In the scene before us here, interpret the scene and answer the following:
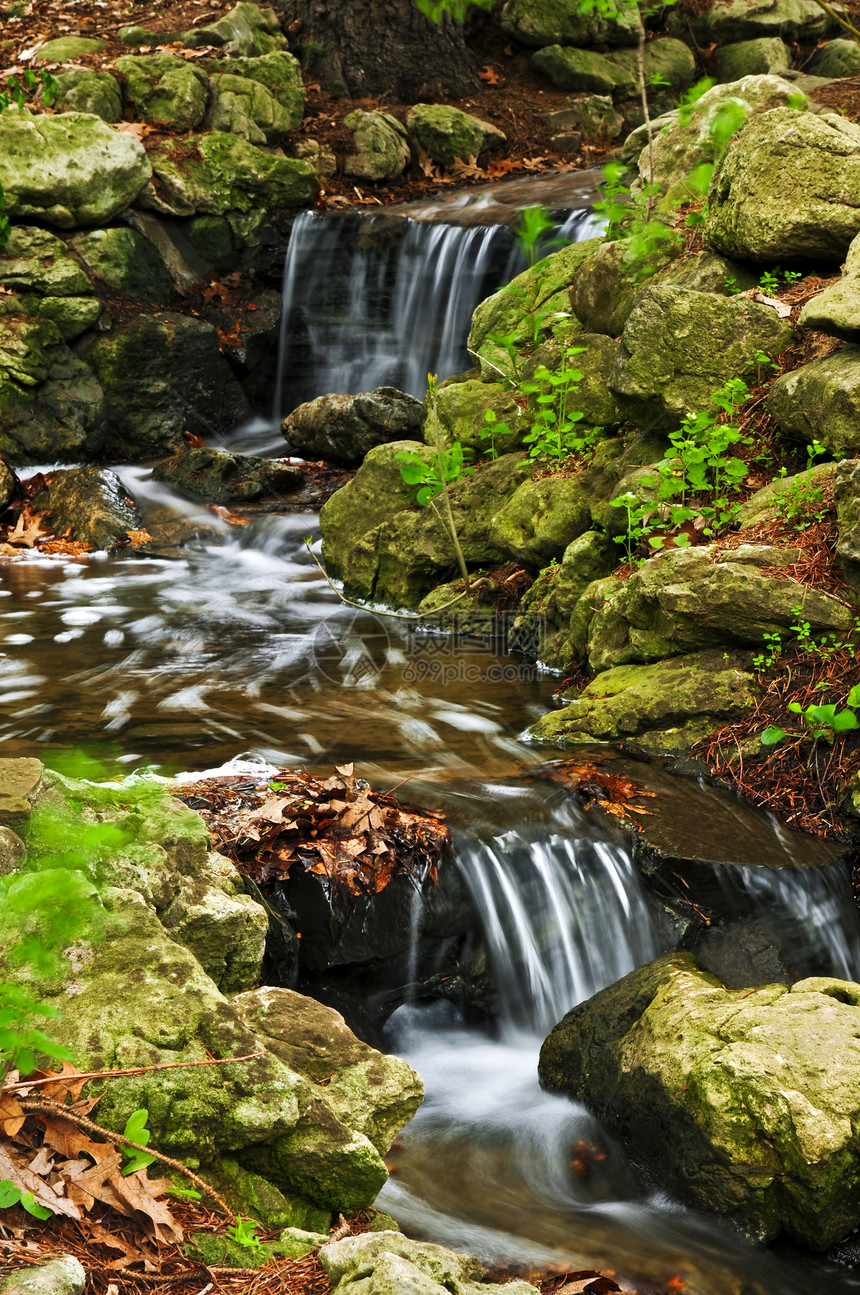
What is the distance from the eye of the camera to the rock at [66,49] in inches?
Result: 511

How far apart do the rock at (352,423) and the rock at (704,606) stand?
507cm

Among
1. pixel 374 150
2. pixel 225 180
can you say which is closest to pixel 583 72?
pixel 374 150

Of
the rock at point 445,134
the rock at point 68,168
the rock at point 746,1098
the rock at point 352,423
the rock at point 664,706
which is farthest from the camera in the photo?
the rock at point 445,134

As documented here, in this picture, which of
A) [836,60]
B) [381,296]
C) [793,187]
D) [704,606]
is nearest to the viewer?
[704,606]

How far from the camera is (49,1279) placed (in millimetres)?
1726

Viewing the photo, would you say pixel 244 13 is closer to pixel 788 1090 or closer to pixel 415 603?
pixel 415 603

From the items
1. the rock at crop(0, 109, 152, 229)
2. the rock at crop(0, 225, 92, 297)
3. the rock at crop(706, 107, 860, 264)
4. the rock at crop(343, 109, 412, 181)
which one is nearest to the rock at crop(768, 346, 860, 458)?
the rock at crop(706, 107, 860, 264)

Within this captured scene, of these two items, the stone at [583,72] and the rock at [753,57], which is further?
the stone at [583,72]

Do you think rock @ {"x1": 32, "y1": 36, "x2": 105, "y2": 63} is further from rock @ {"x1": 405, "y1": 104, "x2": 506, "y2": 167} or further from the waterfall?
rock @ {"x1": 405, "y1": 104, "x2": 506, "y2": 167}

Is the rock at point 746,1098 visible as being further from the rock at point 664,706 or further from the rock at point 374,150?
the rock at point 374,150

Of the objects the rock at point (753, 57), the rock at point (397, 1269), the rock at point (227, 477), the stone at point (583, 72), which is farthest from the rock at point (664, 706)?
the stone at point (583, 72)

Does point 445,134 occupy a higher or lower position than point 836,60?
lower

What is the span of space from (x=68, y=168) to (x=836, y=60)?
11.3 meters

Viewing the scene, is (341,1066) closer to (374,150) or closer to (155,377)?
(155,377)
